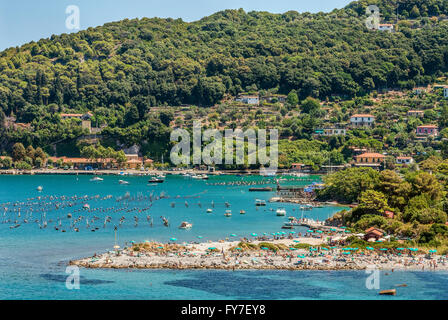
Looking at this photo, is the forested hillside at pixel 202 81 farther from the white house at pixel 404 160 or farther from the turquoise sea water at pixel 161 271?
the turquoise sea water at pixel 161 271

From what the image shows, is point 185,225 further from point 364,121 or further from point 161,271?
point 364,121

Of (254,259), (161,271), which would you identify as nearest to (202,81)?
(254,259)

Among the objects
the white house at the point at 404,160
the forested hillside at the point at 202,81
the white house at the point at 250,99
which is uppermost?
the forested hillside at the point at 202,81

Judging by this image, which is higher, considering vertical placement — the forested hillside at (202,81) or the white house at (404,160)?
the forested hillside at (202,81)

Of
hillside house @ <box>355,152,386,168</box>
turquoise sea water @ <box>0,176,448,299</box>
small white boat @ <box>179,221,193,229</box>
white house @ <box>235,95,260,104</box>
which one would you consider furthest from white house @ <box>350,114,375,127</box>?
small white boat @ <box>179,221,193,229</box>

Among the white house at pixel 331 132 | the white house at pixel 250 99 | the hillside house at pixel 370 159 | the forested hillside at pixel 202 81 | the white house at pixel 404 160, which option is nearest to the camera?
the white house at pixel 404 160

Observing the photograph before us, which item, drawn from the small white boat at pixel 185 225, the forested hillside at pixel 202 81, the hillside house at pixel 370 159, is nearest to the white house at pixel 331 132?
the hillside house at pixel 370 159

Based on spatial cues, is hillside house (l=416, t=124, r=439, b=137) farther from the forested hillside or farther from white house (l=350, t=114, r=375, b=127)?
the forested hillside
